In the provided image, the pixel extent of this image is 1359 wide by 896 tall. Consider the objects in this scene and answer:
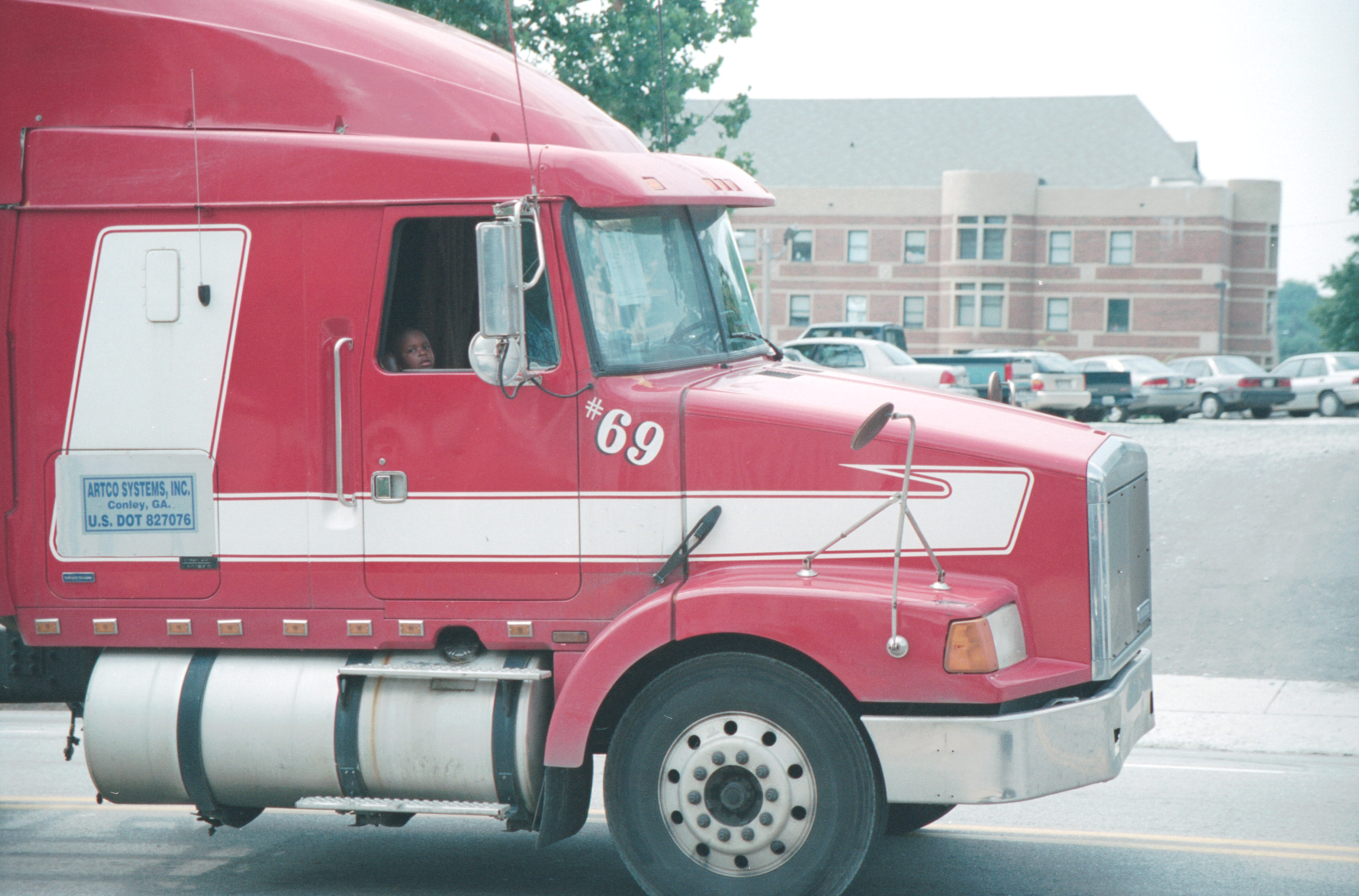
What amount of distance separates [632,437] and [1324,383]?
3231cm

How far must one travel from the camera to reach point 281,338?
5363mm

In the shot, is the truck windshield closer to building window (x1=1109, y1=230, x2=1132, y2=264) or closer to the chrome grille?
the chrome grille

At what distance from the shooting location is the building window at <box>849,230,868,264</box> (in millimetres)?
64250

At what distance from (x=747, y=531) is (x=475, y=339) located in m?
1.24

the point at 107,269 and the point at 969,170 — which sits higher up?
the point at 969,170

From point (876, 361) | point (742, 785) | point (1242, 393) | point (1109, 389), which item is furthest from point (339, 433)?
point (1242, 393)

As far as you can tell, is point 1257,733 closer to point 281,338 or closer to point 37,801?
point 281,338

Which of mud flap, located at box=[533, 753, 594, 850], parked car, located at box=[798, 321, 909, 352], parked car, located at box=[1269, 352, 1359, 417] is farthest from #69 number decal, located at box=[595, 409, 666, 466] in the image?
parked car, located at box=[1269, 352, 1359, 417]

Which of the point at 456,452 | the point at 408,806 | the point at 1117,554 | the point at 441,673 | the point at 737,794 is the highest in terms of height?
the point at 456,452

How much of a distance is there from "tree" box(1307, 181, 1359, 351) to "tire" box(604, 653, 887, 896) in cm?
6386

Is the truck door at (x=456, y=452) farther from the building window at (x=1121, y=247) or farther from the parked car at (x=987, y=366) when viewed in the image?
the building window at (x=1121, y=247)

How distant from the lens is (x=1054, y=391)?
95.6 ft

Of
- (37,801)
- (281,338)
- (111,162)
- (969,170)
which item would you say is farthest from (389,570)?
(969,170)

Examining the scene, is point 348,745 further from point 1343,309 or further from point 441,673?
point 1343,309
